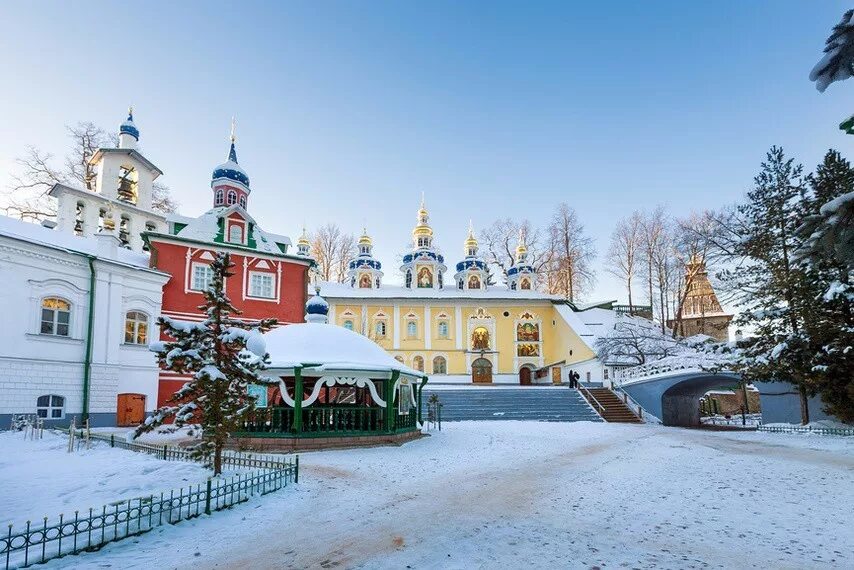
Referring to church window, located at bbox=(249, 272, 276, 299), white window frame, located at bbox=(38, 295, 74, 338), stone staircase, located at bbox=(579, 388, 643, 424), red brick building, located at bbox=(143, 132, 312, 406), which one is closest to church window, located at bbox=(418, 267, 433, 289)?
red brick building, located at bbox=(143, 132, 312, 406)

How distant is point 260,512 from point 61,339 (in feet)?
57.8

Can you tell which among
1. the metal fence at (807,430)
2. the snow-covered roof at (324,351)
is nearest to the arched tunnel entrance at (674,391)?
the metal fence at (807,430)

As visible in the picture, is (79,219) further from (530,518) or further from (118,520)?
(530,518)

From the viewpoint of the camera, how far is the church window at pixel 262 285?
2988 cm

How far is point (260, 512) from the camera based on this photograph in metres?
7.89

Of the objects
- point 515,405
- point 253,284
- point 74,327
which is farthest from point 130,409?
point 515,405

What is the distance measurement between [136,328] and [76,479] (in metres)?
16.8

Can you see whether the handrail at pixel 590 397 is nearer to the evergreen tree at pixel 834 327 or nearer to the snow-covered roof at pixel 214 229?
the evergreen tree at pixel 834 327

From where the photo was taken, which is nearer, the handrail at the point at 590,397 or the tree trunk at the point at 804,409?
the tree trunk at the point at 804,409

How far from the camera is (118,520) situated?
6434 millimetres

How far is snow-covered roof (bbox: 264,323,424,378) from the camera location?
16.4m

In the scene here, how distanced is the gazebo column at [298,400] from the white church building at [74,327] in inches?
431

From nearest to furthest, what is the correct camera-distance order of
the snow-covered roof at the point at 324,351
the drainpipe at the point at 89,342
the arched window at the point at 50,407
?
the snow-covered roof at the point at 324,351 → the arched window at the point at 50,407 → the drainpipe at the point at 89,342

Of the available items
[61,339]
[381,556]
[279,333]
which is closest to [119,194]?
[61,339]
